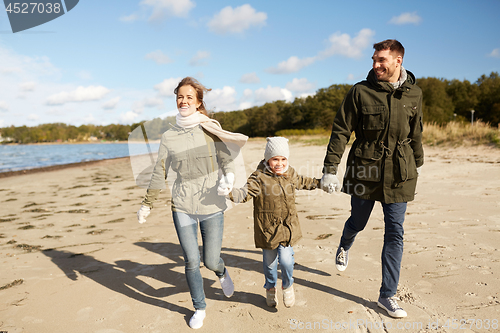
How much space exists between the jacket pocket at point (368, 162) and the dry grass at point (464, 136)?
12.0 m

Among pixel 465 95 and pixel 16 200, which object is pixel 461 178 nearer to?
pixel 16 200

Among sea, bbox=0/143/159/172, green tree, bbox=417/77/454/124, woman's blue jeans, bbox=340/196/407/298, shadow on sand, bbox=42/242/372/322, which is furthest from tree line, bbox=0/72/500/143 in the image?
woman's blue jeans, bbox=340/196/407/298

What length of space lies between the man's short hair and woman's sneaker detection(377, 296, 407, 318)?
2247 mm

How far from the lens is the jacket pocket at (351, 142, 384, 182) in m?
2.88

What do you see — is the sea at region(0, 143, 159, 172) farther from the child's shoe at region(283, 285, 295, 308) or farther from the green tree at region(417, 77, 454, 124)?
the green tree at region(417, 77, 454, 124)

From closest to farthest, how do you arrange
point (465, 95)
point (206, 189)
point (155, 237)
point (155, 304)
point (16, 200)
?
point (206, 189) < point (155, 304) < point (155, 237) < point (16, 200) < point (465, 95)

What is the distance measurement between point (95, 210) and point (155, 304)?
5.23 meters

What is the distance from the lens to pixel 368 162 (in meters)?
2.92

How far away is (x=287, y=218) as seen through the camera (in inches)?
117

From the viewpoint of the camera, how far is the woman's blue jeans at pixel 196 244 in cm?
285

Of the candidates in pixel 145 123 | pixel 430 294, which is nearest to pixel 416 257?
pixel 430 294

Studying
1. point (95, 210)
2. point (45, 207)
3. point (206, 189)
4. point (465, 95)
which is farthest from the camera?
point (465, 95)

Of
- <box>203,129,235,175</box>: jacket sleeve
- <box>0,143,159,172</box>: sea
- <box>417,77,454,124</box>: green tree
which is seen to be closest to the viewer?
<box>203,129,235,175</box>: jacket sleeve

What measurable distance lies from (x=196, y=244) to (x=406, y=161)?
6.86ft
